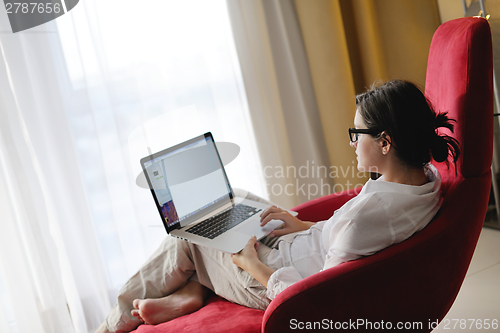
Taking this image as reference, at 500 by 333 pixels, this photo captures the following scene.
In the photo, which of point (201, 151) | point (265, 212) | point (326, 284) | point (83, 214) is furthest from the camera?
point (83, 214)

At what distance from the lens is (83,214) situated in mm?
2041

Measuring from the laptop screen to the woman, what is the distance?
136 mm

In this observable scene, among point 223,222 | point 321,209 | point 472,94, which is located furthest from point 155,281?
point 472,94

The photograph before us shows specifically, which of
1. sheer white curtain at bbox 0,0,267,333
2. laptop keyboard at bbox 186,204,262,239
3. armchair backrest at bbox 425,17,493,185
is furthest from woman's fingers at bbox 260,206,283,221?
sheer white curtain at bbox 0,0,267,333

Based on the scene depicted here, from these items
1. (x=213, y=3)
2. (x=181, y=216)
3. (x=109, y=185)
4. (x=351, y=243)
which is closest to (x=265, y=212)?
(x=181, y=216)

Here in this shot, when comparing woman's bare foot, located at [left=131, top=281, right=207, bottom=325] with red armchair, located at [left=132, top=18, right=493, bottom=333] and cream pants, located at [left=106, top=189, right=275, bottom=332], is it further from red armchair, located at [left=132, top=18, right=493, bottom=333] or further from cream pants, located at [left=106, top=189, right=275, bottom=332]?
red armchair, located at [left=132, top=18, right=493, bottom=333]

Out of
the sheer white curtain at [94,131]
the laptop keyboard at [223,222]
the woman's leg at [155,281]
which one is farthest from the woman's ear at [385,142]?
the sheer white curtain at [94,131]

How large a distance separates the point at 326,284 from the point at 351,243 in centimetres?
12

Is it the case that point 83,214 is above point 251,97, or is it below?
below

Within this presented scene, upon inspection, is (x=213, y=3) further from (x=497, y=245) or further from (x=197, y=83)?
(x=497, y=245)

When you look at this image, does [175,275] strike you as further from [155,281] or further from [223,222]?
[223,222]

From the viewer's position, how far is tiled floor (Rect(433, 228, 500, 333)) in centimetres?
150

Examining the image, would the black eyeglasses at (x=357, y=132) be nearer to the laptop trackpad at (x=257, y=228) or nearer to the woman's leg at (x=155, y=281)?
the laptop trackpad at (x=257, y=228)

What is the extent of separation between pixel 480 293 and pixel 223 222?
1.14 metres
